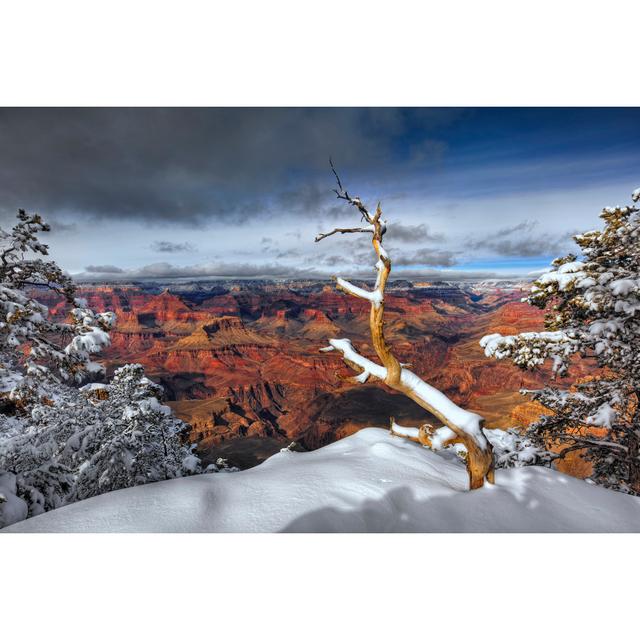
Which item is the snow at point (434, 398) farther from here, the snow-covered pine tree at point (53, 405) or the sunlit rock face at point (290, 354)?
the sunlit rock face at point (290, 354)

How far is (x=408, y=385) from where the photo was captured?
9.48 feet

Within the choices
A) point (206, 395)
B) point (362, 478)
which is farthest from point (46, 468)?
point (206, 395)

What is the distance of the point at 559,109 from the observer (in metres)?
4.45

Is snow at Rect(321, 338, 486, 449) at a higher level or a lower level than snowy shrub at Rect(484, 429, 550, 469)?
higher

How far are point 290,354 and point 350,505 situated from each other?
61.3 meters

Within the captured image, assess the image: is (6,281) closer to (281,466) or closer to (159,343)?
(281,466)

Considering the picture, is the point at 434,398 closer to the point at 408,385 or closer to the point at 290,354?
the point at 408,385

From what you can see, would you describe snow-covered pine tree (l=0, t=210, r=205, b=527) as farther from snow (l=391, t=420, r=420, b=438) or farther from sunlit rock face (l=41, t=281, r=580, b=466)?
sunlit rock face (l=41, t=281, r=580, b=466)

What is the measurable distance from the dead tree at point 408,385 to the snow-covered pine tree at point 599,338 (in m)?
1.44

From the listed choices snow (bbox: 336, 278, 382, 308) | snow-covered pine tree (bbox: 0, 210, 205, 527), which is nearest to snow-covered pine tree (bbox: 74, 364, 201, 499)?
snow-covered pine tree (bbox: 0, 210, 205, 527)

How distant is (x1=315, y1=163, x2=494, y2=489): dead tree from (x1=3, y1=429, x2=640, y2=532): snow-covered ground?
0.34m

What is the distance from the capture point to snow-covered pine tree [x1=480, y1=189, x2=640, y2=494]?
3188 millimetres

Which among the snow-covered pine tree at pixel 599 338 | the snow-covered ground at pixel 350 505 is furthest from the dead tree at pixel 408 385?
the snow-covered pine tree at pixel 599 338

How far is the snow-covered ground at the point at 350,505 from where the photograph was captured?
240 cm
